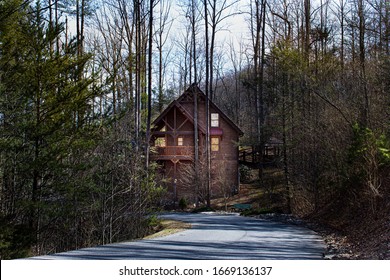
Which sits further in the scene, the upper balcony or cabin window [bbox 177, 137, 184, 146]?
cabin window [bbox 177, 137, 184, 146]

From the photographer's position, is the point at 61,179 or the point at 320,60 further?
the point at 320,60

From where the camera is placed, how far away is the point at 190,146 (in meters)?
37.1

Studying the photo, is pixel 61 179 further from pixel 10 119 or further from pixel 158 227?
pixel 158 227

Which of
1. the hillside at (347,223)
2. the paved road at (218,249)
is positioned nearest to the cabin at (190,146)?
the hillside at (347,223)

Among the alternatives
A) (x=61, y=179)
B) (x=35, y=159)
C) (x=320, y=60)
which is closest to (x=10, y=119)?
(x=35, y=159)

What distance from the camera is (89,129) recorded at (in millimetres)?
15711

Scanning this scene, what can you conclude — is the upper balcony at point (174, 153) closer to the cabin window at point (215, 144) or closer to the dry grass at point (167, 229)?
the cabin window at point (215, 144)

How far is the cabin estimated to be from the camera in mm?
35656

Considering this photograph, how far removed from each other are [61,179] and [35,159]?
4.10 feet

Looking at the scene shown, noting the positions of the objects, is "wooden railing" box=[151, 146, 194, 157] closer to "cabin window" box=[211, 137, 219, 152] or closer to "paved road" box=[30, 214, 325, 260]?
"cabin window" box=[211, 137, 219, 152]

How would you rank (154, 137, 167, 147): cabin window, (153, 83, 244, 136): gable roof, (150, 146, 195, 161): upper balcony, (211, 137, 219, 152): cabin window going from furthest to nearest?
(154, 137, 167, 147): cabin window, (211, 137, 219, 152): cabin window, (150, 146, 195, 161): upper balcony, (153, 83, 244, 136): gable roof

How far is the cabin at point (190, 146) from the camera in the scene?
35656 millimetres

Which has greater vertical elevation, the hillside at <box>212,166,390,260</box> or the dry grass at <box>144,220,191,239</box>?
the hillside at <box>212,166,390,260</box>

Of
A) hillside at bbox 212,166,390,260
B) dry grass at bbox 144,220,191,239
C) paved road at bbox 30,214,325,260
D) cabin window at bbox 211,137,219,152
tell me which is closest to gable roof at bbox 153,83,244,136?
cabin window at bbox 211,137,219,152
